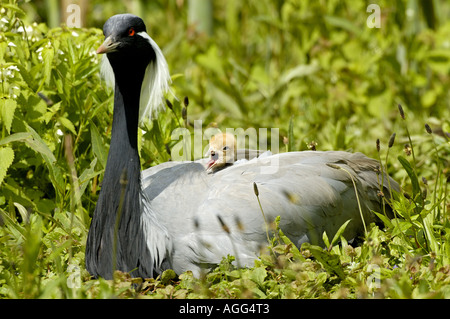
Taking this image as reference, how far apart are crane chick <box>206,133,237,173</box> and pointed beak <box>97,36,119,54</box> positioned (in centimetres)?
84

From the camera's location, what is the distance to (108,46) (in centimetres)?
245

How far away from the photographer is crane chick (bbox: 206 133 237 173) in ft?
10.3

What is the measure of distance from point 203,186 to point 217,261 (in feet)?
1.34

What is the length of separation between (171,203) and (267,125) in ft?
6.33

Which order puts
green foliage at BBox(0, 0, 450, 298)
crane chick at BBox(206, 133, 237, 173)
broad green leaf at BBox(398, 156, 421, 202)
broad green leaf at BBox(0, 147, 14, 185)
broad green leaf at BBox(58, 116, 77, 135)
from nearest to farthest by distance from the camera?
green foliage at BBox(0, 0, 450, 298)
broad green leaf at BBox(0, 147, 14, 185)
broad green leaf at BBox(398, 156, 421, 202)
broad green leaf at BBox(58, 116, 77, 135)
crane chick at BBox(206, 133, 237, 173)

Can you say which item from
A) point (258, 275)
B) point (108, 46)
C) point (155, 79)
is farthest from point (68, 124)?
point (258, 275)

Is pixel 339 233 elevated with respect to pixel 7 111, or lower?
lower

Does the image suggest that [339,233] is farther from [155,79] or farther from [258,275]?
[155,79]

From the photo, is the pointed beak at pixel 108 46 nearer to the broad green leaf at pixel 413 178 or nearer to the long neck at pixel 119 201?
the long neck at pixel 119 201

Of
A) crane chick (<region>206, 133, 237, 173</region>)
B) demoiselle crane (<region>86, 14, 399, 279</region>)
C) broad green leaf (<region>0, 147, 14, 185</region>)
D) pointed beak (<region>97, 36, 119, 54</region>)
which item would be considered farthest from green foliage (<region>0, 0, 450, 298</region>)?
pointed beak (<region>97, 36, 119, 54</region>)

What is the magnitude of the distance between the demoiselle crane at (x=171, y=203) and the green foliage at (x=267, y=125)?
0.34 feet

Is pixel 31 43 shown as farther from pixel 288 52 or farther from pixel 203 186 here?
pixel 288 52

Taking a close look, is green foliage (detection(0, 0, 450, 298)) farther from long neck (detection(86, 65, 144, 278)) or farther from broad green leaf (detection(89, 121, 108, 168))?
long neck (detection(86, 65, 144, 278))
